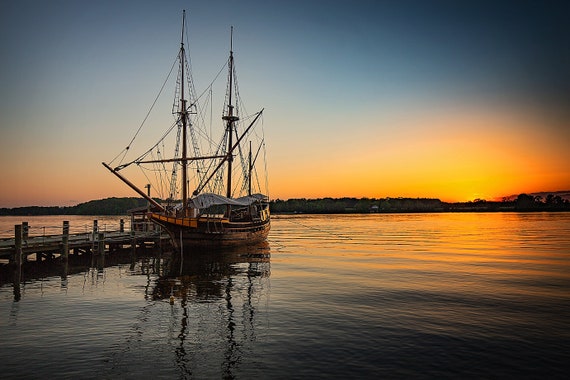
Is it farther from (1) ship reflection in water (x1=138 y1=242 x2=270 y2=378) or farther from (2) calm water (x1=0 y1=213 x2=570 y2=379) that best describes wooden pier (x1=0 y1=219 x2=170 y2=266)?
(1) ship reflection in water (x1=138 y1=242 x2=270 y2=378)

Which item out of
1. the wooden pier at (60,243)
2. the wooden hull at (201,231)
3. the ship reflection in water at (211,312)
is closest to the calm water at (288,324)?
the ship reflection in water at (211,312)

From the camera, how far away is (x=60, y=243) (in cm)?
3397

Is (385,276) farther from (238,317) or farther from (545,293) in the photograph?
(238,317)

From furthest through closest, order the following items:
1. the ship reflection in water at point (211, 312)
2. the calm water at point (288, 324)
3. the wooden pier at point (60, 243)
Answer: the wooden pier at point (60, 243) → the ship reflection in water at point (211, 312) → the calm water at point (288, 324)

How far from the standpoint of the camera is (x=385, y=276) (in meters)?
30.2

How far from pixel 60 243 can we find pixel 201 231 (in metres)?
14.4

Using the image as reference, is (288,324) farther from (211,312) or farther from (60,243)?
(60,243)

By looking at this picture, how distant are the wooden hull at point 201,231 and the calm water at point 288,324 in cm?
1115

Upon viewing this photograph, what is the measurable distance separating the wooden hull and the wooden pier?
4090 millimetres

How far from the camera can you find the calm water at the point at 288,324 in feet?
40.9

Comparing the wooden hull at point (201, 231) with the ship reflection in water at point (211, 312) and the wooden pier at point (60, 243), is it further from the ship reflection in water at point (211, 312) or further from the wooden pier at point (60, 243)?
the ship reflection in water at point (211, 312)

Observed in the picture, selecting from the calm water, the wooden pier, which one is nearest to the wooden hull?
the wooden pier

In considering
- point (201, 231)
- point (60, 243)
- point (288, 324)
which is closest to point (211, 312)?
point (288, 324)

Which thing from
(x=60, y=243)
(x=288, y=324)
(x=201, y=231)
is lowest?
(x=288, y=324)
